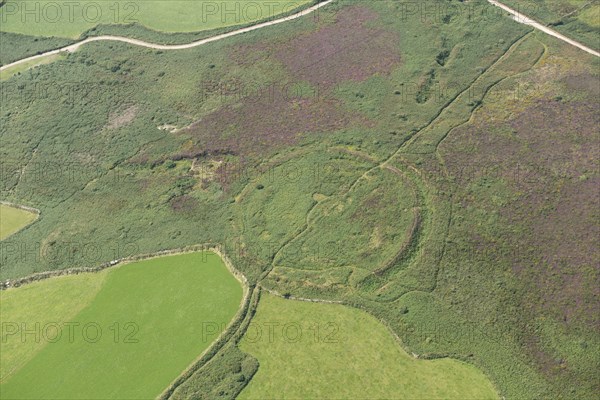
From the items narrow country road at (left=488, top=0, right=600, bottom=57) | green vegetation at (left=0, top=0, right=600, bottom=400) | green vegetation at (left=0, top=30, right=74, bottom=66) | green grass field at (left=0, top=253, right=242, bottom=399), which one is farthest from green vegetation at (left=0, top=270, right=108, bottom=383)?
narrow country road at (left=488, top=0, right=600, bottom=57)

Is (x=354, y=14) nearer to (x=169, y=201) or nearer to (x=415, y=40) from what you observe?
(x=415, y=40)

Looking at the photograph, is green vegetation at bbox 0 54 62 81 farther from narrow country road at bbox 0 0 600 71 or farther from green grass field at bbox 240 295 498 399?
green grass field at bbox 240 295 498 399

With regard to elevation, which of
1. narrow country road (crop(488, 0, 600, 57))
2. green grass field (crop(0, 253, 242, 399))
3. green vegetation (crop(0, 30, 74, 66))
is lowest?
green grass field (crop(0, 253, 242, 399))

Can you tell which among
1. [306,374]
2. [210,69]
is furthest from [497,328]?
[210,69]

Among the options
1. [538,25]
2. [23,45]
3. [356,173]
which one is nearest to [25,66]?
[23,45]

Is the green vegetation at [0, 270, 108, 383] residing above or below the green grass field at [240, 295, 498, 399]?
above

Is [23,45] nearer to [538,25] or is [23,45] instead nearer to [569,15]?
[538,25]

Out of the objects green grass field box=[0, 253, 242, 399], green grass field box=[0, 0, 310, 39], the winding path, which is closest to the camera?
green grass field box=[0, 253, 242, 399]

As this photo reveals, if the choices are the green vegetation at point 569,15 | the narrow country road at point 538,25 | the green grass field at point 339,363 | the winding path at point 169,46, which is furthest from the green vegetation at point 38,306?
the green vegetation at point 569,15
